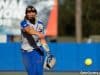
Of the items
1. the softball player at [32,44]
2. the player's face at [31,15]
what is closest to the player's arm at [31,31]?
the softball player at [32,44]

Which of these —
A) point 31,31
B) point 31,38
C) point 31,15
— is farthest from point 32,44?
point 31,15

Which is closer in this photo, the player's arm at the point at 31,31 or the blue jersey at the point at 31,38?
the player's arm at the point at 31,31

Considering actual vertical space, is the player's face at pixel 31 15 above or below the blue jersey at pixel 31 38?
above

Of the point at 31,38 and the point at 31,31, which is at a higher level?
the point at 31,31

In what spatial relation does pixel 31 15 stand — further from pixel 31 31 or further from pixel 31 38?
pixel 31 38

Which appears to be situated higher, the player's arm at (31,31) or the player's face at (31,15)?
the player's face at (31,15)

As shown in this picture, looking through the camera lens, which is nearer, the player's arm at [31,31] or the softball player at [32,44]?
the player's arm at [31,31]

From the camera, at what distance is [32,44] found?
8.15 m

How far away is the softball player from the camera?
8.11 m

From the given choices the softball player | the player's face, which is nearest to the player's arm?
the softball player

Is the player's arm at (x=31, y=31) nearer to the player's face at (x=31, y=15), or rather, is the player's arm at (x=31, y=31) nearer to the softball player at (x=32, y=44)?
the softball player at (x=32, y=44)

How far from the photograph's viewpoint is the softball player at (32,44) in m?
8.11

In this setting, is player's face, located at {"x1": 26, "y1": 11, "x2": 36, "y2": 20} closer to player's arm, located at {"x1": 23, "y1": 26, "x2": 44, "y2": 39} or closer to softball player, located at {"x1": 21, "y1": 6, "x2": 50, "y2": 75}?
softball player, located at {"x1": 21, "y1": 6, "x2": 50, "y2": 75}

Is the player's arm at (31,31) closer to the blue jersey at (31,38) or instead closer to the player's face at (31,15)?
the blue jersey at (31,38)
